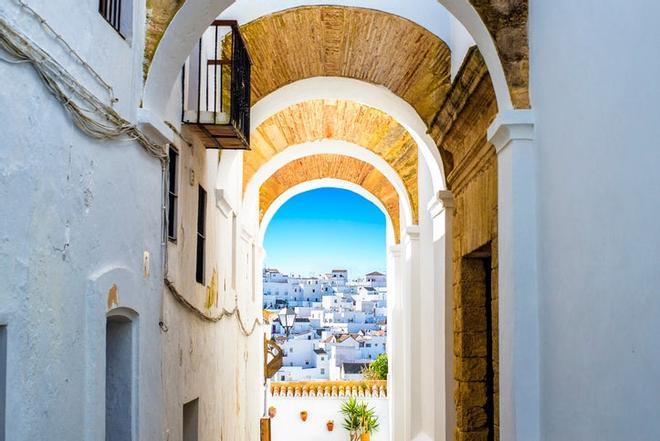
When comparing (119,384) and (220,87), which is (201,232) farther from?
(119,384)

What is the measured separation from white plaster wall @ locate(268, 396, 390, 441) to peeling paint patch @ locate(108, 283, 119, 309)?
1665 centimetres

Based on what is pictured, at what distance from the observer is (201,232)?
27.7 ft

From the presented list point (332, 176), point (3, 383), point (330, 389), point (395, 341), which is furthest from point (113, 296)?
point (330, 389)

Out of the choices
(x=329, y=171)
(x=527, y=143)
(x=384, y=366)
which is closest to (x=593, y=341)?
(x=527, y=143)

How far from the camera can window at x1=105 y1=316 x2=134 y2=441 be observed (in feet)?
18.0

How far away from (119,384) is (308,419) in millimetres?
16455

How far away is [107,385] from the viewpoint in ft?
18.0

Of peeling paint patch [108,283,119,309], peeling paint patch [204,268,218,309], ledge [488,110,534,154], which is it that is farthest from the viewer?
peeling paint patch [204,268,218,309]

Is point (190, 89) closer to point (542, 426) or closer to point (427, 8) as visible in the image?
point (427, 8)

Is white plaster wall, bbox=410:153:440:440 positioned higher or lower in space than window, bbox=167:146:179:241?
lower

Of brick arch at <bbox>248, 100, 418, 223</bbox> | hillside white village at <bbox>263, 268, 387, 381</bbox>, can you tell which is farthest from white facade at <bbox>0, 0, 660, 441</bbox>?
hillside white village at <bbox>263, 268, 387, 381</bbox>

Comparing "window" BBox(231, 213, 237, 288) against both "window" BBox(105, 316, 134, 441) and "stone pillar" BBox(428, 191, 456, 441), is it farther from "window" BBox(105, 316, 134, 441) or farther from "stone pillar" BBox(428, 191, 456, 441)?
"window" BBox(105, 316, 134, 441)

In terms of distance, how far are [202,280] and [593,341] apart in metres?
5.08

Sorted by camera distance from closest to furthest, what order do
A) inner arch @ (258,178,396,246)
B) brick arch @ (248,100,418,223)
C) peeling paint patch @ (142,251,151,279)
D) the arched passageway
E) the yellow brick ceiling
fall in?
peeling paint patch @ (142,251,151,279) → the arched passageway → the yellow brick ceiling → brick arch @ (248,100,418,223) → inner arch @ (258,178,396,246)
